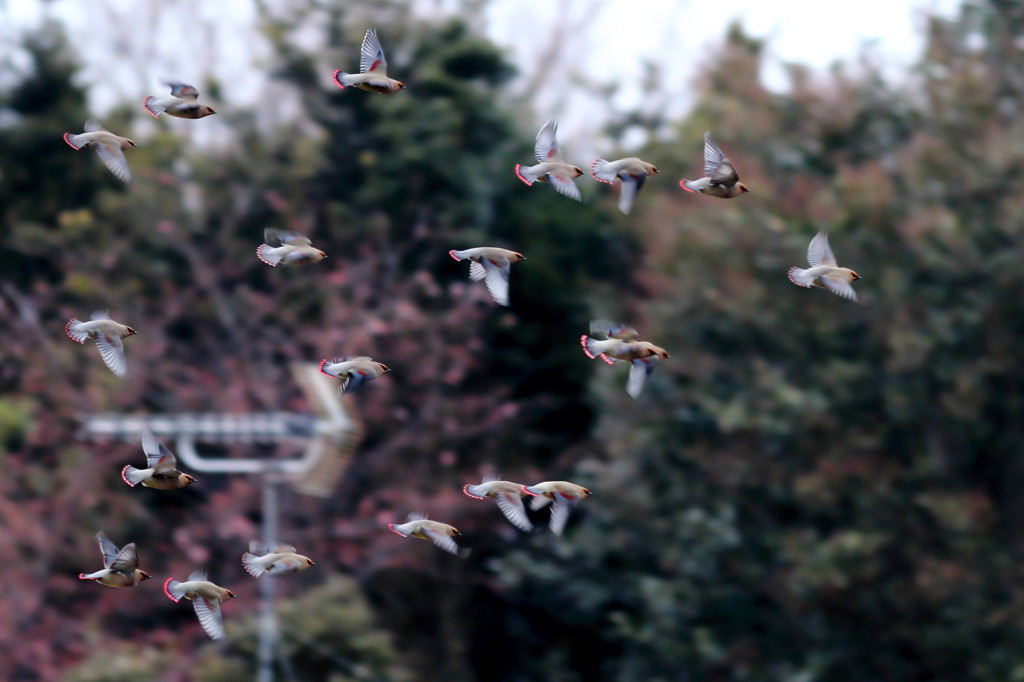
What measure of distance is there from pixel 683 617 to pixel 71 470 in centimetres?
468

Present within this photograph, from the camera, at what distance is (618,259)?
12.1 meters

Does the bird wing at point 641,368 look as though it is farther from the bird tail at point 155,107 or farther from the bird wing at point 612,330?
the bird tail at point 155,107

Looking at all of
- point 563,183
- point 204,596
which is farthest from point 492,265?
point 204,596

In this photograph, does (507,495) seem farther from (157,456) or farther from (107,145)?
(107,145)

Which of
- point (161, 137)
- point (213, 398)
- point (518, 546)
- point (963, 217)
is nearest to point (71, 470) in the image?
point (213, 398)

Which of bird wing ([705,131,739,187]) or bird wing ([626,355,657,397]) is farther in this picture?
bird wing ([626,355,657,397])

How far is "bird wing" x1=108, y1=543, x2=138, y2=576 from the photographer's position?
11.9 feet

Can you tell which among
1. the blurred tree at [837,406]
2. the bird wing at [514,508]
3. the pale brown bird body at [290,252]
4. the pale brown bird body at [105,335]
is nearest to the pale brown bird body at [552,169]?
the pale brown bird body at [290,252]

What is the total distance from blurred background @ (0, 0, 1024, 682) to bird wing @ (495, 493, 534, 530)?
4665 mm

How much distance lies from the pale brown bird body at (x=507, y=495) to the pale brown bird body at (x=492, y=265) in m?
0.52

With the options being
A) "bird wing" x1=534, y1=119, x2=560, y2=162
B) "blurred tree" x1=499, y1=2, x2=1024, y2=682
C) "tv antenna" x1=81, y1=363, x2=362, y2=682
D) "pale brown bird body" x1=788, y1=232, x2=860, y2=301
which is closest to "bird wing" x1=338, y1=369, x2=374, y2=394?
"bird wing" x1=534, y1=119, x2=560, y2=162

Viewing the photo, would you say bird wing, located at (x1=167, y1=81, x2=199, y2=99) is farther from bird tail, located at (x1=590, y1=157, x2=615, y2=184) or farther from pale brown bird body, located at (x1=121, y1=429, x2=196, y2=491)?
bird tail, located at (x1=590, y1=157, x2=615, y2=184)

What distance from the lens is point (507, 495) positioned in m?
3.75

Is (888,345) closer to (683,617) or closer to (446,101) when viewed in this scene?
(683,617)
